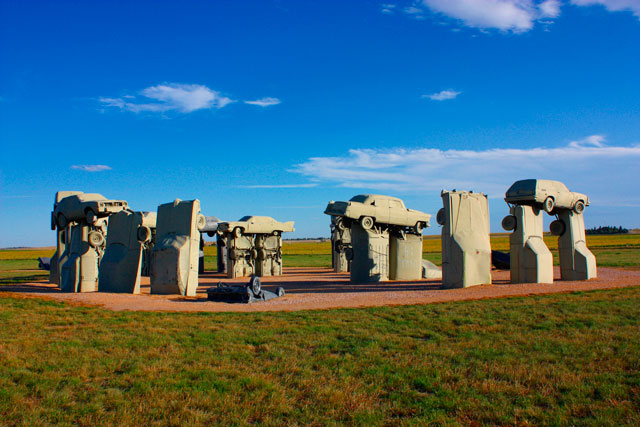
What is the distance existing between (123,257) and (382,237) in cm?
1171

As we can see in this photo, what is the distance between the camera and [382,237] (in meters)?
23.8

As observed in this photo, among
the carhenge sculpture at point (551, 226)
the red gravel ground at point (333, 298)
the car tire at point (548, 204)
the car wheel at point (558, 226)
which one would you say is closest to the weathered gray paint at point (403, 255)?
the red gravel ground at point (333, 298)

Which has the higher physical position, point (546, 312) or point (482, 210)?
point (482, 210)

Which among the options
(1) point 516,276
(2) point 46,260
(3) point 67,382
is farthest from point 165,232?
(2) point 46,260

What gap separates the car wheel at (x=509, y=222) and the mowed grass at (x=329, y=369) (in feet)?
25.1

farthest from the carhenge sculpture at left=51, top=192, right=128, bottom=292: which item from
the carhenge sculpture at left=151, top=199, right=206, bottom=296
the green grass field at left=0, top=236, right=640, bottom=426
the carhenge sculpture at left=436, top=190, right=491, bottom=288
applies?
the carhenge sculpture at left=436, top=190, right=491, bottom=288

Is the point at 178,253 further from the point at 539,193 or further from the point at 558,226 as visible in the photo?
the point at 558,226

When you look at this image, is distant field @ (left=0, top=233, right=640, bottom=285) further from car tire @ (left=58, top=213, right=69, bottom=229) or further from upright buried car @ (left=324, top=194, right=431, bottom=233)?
upright buried car @ (left=324, top=194, right=431, bottom=233)

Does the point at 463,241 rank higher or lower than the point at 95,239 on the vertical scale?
lower

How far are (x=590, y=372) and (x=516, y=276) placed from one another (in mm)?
13326

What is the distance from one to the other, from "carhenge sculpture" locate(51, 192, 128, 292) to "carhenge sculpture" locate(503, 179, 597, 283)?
1644 cm

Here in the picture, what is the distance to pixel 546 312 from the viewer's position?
11.7 metres

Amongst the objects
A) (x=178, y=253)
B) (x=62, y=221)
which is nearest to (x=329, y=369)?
(x=178, y=253)

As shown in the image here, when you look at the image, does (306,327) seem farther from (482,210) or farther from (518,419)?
(482,210)
